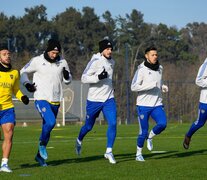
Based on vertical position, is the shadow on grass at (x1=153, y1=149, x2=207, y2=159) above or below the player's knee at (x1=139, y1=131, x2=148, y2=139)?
below

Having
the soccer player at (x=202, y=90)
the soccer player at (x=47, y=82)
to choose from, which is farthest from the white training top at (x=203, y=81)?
the soccer player at (x=47, y=82)

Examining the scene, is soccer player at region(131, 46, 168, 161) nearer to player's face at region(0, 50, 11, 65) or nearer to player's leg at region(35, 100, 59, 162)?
player's leg at region(35, 100, 59, 162)

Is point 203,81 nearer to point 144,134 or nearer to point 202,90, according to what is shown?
point 202,90

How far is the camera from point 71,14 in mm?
98312

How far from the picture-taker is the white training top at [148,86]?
1533 cm

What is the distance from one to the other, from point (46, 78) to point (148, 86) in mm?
2242

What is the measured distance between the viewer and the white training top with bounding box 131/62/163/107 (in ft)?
50.3

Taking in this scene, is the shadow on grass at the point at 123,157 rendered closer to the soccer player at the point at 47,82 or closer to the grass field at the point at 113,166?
the grass field at the point at 113,166

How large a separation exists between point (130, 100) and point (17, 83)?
133ft

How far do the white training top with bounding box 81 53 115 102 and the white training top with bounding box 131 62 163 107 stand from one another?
58 centimetres

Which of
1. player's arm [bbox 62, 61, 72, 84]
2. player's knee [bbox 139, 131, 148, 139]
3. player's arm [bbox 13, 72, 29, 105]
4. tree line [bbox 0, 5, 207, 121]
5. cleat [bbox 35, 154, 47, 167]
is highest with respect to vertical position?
tree line [bbox 0, 5, 207, 121]

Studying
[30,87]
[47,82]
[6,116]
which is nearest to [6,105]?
[6,116]

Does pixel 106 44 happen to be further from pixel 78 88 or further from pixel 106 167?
pixel 78 88

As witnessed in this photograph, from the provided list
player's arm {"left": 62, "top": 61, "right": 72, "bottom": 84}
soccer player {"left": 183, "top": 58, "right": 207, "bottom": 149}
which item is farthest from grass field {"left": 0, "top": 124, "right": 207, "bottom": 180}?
player's arm {"left": 62, "top": 61, "right": 72, "bottom": 84}
